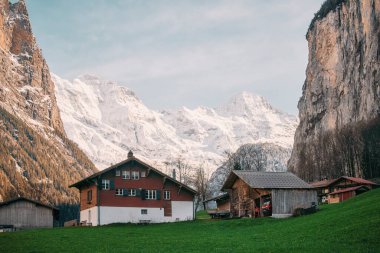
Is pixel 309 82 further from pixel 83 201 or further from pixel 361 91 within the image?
pixel 83 201

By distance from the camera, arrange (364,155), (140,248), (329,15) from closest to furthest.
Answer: (140,248), (364,155), (329,15)

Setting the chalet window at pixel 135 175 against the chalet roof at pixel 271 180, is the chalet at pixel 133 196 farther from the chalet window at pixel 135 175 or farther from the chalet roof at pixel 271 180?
the chalet roof at pixel 271 180

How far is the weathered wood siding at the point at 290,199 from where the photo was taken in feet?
208

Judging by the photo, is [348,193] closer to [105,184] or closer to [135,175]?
[135,175]

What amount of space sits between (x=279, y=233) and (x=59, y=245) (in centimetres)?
1534

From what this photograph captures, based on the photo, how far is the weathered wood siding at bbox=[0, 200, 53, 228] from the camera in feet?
253

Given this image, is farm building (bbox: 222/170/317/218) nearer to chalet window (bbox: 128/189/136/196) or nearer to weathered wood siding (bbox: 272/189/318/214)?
weathered wood siding (bbox: 272/189/318/214)

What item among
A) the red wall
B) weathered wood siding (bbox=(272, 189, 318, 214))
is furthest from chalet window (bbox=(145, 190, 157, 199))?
weathered wood siding (bbox=(272, 189, 318, 214))

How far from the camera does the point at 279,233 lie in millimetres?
41594

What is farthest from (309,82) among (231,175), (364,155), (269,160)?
(231,175)

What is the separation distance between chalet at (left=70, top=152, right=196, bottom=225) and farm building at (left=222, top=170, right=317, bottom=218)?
25.9 ft

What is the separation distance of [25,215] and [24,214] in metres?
0.19

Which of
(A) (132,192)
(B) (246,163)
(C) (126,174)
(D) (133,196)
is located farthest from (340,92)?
(D) (133,196)

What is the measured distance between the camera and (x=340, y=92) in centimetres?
15038
